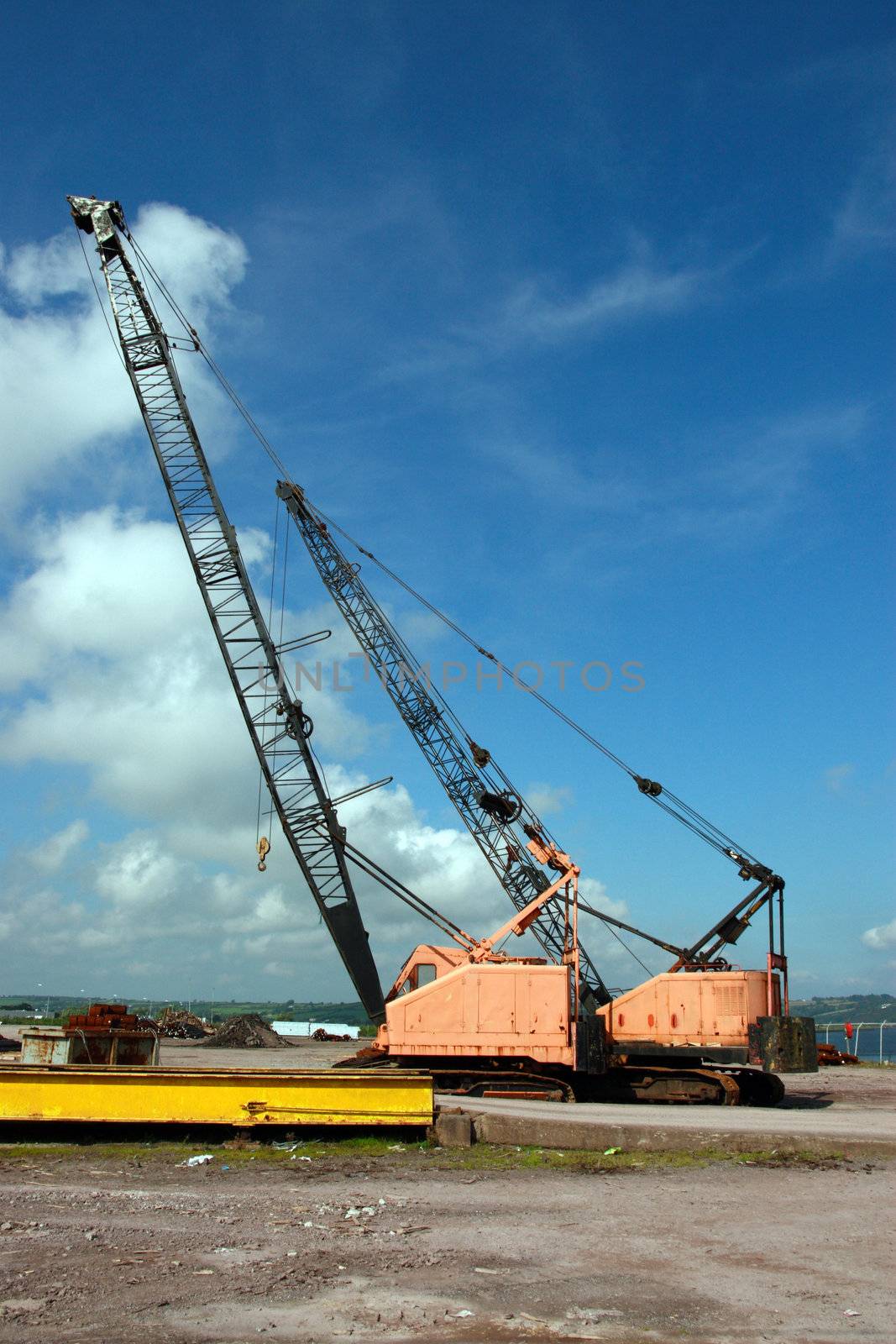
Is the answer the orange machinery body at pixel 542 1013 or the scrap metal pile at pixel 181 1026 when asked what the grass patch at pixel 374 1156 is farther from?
the scrap metal pile at pixel 181 1026

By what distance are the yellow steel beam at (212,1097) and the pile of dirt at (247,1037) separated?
25947 millimetres

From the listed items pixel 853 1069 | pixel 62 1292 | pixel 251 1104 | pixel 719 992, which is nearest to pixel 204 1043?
pixel 853 1069

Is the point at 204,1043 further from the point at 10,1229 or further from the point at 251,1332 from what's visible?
the point at 251,1332

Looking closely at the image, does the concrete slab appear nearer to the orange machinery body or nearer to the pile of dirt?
the orange machinery body

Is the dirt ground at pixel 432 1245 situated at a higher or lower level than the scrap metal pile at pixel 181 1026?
higher

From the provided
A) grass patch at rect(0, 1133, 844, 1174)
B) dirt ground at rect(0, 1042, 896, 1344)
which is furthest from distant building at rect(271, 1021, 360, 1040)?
dirt ground at rect(0, 1042, 896, 1344)

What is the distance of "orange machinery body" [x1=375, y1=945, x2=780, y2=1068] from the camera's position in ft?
64.0

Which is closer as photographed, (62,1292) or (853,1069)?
(62,1292)

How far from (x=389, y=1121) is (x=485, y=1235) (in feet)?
15.6

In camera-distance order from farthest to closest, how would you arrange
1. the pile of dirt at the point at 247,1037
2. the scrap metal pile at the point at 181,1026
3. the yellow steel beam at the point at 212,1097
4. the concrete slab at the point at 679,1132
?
the scrap metal pile at the point at 181,1026 → the pile of dirt at the point at 247,1037 → the yellow steel beam at the point at 212,1097 → the concrete slab at the point at 679,1132

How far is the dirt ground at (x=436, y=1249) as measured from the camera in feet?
23.6

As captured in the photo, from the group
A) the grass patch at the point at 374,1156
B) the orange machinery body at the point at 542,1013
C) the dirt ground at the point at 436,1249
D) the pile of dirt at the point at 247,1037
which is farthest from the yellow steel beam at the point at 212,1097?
the pile of dirt at the point at 247,1037

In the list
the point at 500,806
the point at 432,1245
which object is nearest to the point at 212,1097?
the point at 432,1245

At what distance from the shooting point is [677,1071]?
66.8 feet
